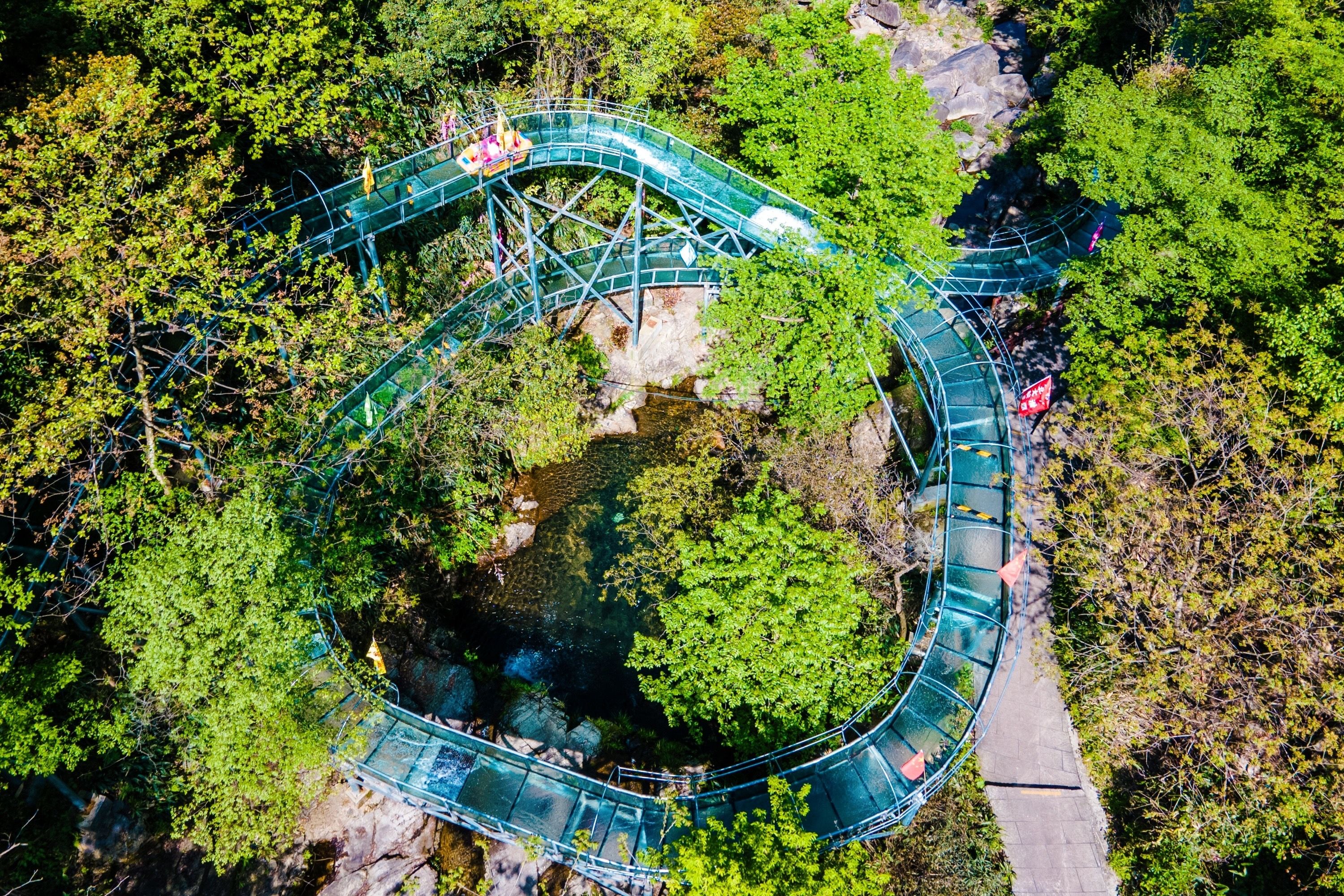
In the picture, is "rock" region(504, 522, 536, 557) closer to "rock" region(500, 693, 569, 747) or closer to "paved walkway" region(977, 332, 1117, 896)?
"rock" region(500, 693, 569, 747)

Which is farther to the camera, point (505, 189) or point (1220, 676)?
point (505, 189)

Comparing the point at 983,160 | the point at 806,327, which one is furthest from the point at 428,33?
the point at 983,160

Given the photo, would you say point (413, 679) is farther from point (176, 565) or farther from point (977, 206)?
point (977, 206)

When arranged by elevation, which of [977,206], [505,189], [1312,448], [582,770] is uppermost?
[977,206]

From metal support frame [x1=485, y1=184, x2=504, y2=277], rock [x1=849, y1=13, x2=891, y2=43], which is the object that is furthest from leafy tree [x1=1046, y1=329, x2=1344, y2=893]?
rock [x1=849, y1=13, x2=891, y2=43]

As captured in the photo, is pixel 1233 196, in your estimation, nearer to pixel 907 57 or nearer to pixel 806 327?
pixel 806 327

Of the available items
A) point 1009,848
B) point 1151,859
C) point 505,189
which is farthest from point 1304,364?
point 505,189
